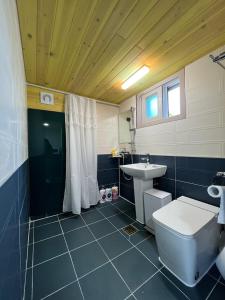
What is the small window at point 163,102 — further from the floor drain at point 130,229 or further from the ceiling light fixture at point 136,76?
the floor drain at point 130,229

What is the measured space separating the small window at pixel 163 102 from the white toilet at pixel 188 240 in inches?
46.2

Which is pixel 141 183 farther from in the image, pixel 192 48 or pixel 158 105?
pixel 192 48

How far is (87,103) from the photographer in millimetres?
2410

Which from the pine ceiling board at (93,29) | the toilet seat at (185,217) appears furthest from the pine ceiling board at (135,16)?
the toilet seat at (185,217)

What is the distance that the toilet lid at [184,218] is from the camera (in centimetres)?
104

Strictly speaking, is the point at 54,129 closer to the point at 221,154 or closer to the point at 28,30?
the point at 28,30

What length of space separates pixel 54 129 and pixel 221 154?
2.30 m

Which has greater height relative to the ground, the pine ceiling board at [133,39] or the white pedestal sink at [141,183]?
the pine ceiling board at [133,39]

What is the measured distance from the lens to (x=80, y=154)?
230 cm

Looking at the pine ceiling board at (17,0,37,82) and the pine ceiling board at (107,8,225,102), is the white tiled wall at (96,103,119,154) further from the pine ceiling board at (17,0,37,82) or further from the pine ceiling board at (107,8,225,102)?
the pine ceiling board at (17,0,37,82)

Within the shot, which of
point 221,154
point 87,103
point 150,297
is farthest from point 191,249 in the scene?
point 87,103

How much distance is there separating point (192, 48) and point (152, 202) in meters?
1.81

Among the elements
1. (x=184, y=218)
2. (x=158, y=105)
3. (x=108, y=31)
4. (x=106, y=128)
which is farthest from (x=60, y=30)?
(x=184, y=218)

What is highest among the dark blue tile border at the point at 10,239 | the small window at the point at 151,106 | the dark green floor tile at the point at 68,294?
the small window at the point at 151,106
